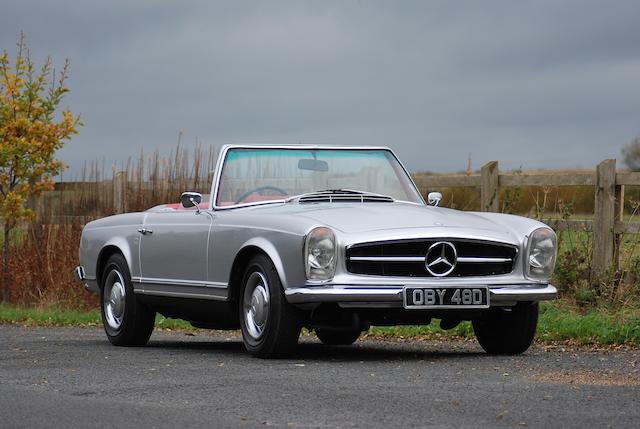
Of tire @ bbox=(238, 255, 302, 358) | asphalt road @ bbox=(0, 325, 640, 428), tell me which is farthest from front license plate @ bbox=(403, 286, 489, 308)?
tire @ bbox=(238, 255, 302, 358)

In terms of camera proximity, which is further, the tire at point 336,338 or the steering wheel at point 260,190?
the tire at point 336,338

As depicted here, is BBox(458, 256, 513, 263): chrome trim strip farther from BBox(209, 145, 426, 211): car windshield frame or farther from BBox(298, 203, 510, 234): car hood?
BBox(209, 145, 426, 211): car windshield frame

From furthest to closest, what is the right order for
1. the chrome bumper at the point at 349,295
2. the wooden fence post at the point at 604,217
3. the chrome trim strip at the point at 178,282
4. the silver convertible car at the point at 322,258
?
the wooden fence post at the point at 604,217 → the chrome trim strip at the point at 178,282 → the silver convertible car at the point at 322,258 → the chrome bumper at the point at 349,295

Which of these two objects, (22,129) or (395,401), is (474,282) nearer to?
(395,401)

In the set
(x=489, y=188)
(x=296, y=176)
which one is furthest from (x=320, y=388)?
(x=489, y=188)

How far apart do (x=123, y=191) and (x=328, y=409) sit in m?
13.7

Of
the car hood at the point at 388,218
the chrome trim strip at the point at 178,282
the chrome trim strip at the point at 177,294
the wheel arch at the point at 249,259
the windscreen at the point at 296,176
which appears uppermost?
the windscreen at the point at 296,176

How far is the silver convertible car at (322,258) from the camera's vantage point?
28.6 feet

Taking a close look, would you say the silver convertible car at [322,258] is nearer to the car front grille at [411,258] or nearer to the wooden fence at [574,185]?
the car front grille at [411,258]

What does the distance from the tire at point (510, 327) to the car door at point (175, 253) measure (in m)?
2.22

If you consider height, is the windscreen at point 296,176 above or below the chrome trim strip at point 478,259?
above

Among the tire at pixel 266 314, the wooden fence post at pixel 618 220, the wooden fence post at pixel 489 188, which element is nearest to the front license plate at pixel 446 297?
the tire at pixel 266 314

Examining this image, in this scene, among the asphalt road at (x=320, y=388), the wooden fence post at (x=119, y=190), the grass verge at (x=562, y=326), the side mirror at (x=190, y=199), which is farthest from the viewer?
the wooden fence post at (x=119, y=190)

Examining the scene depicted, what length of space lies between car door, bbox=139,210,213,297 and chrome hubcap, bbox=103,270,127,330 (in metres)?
0.43
